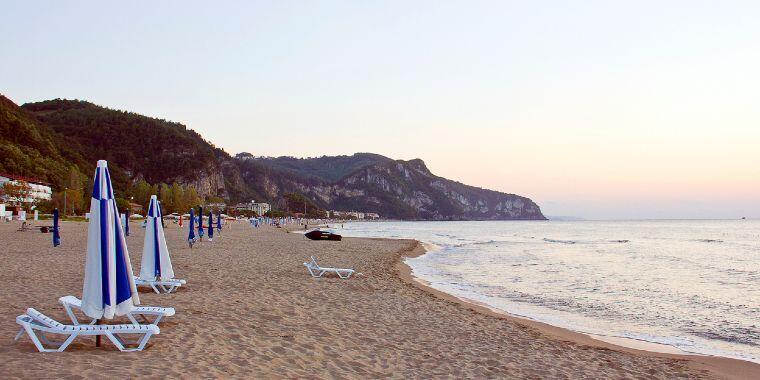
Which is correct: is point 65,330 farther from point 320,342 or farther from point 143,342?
point 320,342

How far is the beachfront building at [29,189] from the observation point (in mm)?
63594

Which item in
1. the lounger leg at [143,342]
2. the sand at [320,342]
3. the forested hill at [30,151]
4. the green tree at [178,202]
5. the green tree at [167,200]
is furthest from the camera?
the green tree at [167,200]

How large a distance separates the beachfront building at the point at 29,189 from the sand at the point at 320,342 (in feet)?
201

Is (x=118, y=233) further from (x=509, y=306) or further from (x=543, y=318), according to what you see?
(x=509, y=306)

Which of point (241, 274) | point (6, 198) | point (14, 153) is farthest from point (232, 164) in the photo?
point (241, 274)

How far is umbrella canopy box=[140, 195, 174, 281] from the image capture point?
34.8 feet

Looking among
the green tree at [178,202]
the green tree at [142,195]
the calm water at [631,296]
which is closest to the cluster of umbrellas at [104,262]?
the calm water at [631,296]

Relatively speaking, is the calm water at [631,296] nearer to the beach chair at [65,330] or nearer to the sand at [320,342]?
the sand at [320,342]

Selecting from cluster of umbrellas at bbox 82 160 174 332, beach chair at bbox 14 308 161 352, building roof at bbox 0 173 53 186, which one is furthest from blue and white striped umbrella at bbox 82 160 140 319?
building roof at bbox 0 173 53 186

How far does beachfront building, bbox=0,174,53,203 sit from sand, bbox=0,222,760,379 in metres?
61.4

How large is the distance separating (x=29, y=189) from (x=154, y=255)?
69.1m

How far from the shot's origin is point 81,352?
5820 millimetres

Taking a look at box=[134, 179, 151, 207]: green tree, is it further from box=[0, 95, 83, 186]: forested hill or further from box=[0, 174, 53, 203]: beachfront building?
box=[0, 174, 53, 203]: beachfront building

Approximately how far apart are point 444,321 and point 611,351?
285 centimetres
